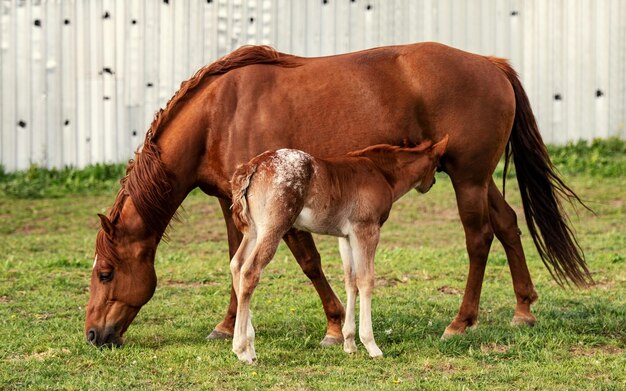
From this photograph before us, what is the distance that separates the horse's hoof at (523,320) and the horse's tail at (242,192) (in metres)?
2.12

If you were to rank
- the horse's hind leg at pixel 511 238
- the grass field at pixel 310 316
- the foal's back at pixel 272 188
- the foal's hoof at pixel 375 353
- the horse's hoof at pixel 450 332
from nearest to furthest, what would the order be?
the grass field at pixel 310 316 → the foal's back at pixel 272 188 → the foal's hoof at pixel 375 353 → the horse's hoof at pixel 450 332 → the horse's hind leg at pixel 511 238

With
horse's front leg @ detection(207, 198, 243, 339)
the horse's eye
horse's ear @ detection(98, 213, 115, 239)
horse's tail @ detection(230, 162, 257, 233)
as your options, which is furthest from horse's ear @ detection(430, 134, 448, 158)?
the horse's eye

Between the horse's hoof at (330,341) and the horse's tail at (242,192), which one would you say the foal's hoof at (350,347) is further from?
the horse's tail at (242,192)

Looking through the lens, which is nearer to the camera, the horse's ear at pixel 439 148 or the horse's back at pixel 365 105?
the horse's ear at pixel 439 148

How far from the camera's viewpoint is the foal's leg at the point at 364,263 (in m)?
6.41

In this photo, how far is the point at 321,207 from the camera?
20.9 ft

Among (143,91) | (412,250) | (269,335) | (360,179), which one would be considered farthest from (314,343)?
(143,91)

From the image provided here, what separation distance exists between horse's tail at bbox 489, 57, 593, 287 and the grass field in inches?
15.4

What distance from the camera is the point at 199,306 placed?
8164 millimetres

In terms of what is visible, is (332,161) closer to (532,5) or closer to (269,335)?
(269,335)

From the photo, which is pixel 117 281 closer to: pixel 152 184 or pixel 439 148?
pixel 152 184

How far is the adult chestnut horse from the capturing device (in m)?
6.83

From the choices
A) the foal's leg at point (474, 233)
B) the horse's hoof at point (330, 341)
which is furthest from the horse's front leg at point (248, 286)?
the foal's leg at point (474, 233)

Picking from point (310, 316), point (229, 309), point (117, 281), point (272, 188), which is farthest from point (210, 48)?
point (272, 188)
